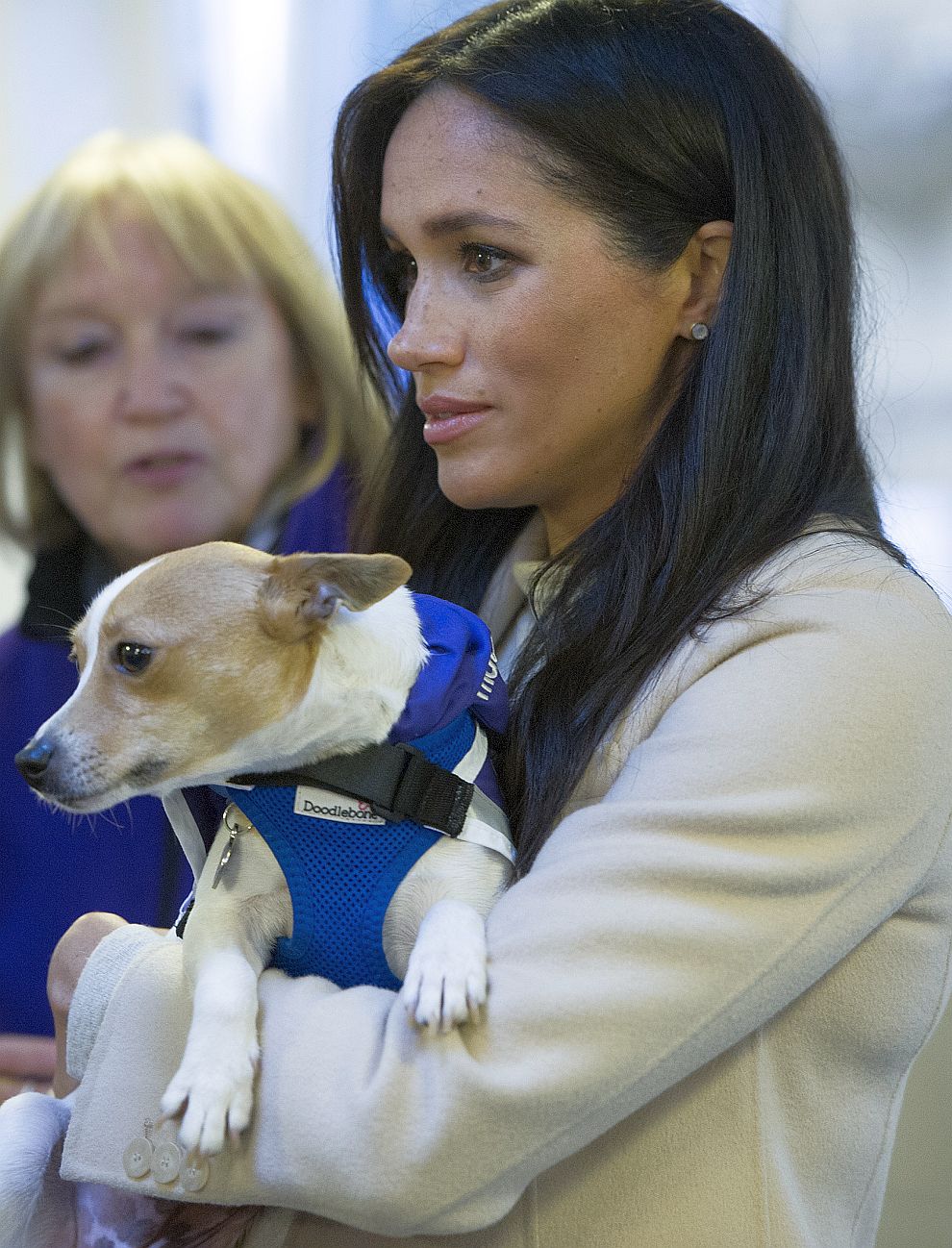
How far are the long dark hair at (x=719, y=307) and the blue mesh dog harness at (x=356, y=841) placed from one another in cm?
11

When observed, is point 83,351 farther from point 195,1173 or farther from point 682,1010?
point 682,1010

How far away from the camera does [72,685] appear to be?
217 cm

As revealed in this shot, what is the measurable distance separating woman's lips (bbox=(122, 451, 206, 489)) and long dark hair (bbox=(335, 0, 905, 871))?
1025 millimetres

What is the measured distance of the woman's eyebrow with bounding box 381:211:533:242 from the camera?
4.24 feet

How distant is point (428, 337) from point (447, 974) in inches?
27.8

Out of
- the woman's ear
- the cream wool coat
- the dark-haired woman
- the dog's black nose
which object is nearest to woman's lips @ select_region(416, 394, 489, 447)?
the dark-haired woman

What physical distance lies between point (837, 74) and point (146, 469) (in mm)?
1509

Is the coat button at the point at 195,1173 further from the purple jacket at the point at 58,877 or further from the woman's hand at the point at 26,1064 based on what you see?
the purple jacket at the point at 58,877

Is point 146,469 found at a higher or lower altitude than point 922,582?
lower

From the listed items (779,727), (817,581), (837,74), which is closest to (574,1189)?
(779,727)

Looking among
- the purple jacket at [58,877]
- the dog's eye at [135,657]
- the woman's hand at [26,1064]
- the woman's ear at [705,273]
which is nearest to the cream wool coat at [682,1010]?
the dog's eye at [135,657]

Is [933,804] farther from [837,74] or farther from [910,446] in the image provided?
[837,74]

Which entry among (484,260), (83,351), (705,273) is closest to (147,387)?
(83,351)

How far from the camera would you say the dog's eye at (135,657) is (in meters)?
1.19
